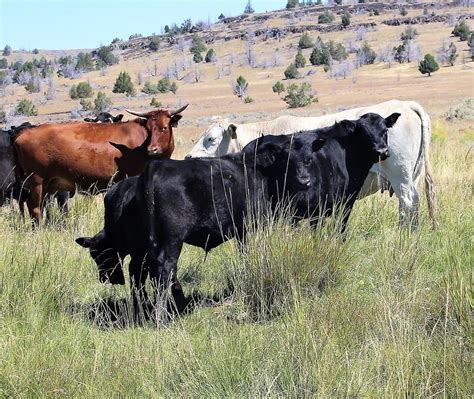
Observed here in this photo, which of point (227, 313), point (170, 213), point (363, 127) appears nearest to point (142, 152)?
point (363, 127)

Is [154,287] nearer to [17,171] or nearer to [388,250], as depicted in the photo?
[388,250]

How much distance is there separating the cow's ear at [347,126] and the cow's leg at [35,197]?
4.49 m

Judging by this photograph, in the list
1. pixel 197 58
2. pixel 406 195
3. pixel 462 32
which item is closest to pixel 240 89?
pixel 462 32

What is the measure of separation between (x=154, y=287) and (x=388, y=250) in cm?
193

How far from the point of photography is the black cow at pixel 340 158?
777 cm

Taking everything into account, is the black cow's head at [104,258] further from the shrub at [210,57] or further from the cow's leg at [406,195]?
the shrub at [210,57]

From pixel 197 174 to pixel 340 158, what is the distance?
6.88ft

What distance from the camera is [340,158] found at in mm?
8164

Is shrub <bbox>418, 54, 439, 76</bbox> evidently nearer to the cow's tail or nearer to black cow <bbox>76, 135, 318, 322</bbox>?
the cow's tail

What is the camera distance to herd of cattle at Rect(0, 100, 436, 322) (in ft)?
21.2

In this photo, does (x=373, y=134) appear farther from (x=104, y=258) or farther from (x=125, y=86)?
(x=125, y=86)

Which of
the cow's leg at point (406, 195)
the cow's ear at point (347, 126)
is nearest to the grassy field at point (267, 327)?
the cow's ear at point (347, 126)

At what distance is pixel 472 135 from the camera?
21359mm

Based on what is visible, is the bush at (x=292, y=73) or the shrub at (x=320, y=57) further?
the shrub at (x=320, y=57)
